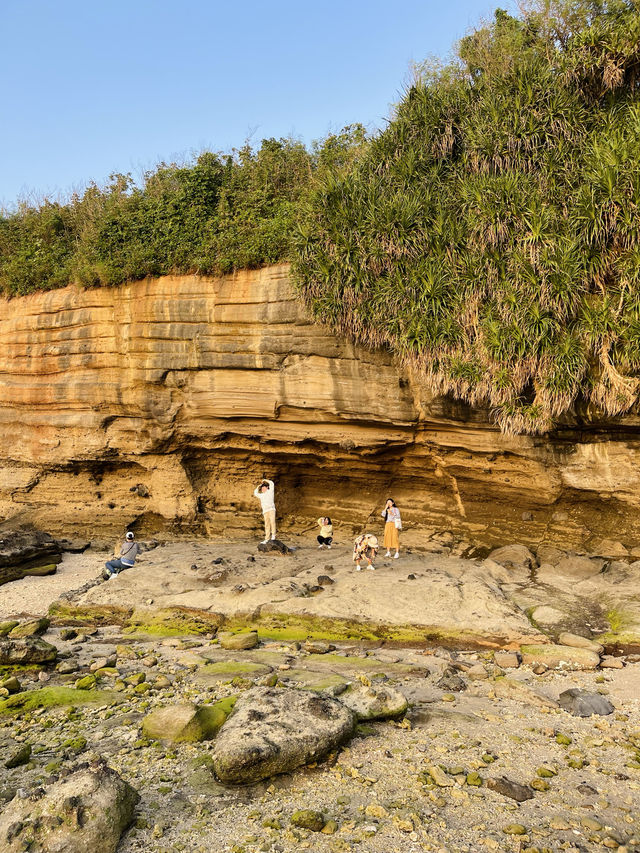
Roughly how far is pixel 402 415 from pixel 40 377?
1143cm

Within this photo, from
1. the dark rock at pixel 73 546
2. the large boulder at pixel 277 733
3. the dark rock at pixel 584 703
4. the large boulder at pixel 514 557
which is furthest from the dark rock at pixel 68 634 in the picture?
the large boulder at pixel 514 557

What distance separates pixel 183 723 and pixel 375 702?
6.94ft

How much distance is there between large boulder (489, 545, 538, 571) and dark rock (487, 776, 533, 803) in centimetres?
793

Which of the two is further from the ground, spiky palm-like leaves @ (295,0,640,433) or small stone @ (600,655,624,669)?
spiky palm-like leaves @ (295,0,640,433)

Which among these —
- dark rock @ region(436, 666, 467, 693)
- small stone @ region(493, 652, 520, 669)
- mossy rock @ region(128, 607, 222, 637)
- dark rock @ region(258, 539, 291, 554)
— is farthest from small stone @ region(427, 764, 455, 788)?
dark rock @ region(258, 539, 291, 554)

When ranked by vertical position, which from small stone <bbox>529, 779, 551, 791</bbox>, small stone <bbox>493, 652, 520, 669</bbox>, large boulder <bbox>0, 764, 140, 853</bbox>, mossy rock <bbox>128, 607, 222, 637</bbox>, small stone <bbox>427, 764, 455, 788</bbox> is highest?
large boulder <bbox>0, 764, 140, 853</bbox>

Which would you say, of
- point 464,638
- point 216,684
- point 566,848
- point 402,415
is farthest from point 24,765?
point 402,415

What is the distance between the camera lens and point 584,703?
736cm

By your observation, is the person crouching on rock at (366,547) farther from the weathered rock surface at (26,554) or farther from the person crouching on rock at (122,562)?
the weathered rock surface at (26,554)

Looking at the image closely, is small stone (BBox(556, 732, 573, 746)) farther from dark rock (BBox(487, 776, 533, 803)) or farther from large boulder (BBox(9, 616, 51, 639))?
large boulder (BBox(9, 616, 51, 639))

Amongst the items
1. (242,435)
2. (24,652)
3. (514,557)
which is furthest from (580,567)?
(24,652)

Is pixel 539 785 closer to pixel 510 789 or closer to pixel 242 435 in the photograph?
pixel 510 789

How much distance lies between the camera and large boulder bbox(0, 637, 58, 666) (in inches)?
343

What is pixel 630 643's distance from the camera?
31.7 ft
